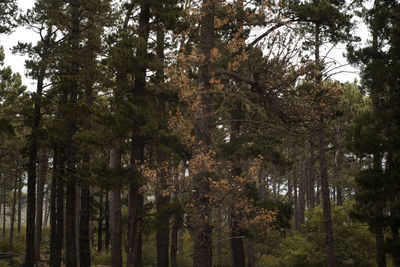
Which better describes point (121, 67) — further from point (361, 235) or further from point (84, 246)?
point (361, 235)

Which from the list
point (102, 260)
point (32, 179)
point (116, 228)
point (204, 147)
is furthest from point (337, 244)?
Result: point (32, 179)

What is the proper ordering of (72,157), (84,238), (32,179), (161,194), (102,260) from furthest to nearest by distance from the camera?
(102,260) → (32,179) → (72,157) → (84,238) → (161,194)

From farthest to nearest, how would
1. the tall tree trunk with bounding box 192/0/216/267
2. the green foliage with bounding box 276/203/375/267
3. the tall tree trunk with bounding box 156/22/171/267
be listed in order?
the green foliage with bounding box 276/203/375/267 < the tall tree trunk with bounding box 156/22/171/267 < the tall tree trunk with bounding box 192/0/216/267

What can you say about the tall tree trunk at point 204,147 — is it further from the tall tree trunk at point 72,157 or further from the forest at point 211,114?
the tall tree trunk at point 72,157

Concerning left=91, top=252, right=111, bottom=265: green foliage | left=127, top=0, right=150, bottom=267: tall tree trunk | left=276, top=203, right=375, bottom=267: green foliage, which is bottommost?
left=91, top=252, right=111, bottom=265: green foliage

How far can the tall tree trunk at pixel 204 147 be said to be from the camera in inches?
327

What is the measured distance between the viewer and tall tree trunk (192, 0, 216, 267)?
8.31m

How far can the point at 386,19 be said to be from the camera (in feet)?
41.0

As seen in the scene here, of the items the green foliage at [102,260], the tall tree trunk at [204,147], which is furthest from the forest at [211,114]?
the green foliage at [102,260]

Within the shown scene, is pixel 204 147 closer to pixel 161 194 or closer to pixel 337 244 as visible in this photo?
pixel 161 194

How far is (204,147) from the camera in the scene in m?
8.58

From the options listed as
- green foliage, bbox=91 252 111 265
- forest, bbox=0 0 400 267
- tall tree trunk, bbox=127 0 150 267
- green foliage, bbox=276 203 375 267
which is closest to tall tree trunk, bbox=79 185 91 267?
forest, bbox=0 0 400 267

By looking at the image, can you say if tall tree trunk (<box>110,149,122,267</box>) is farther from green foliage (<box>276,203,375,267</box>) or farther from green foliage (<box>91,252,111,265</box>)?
green foliage (<box>276,203,375,267</box>)

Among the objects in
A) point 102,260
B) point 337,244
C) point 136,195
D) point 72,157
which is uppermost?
point 72,157
